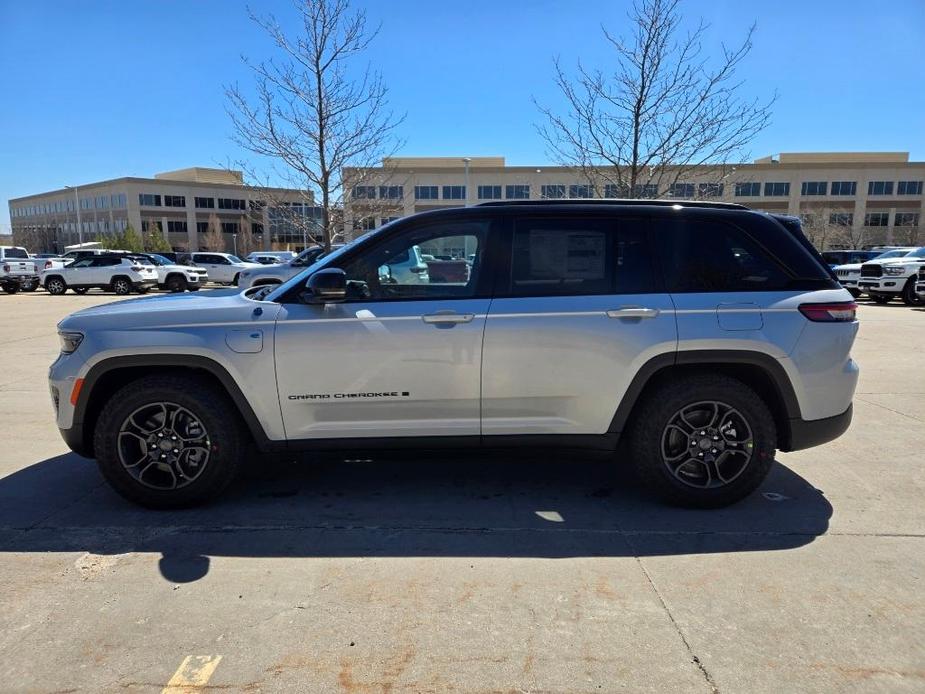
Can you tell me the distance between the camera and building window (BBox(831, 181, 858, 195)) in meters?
70.4

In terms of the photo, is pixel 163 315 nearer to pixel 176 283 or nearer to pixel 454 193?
pixel 176 283

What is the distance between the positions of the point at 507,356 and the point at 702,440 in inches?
52.1

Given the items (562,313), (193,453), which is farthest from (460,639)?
(193,453)

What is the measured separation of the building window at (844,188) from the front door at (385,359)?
82108mm

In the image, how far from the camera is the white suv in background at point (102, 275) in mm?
23781

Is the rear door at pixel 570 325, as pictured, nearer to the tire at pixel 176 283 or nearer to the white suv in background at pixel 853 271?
the white suv in background at pixel 853 271

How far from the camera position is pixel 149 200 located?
8675 cm

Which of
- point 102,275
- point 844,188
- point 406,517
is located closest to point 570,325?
point 406,517

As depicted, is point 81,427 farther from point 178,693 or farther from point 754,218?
point 754,218

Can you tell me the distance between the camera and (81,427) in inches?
142

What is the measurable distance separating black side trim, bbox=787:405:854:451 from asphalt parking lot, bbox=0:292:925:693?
1.50ft

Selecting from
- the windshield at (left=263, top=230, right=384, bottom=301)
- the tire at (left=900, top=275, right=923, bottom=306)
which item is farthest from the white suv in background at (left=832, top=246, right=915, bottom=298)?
the windshield at (left=263, top=230, right=384, bottom=301)

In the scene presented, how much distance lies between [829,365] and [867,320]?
43.5 feet

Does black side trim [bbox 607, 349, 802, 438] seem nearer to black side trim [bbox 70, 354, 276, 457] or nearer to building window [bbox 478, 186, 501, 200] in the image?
black side trim [bbox 70, 354, 276, 457]
